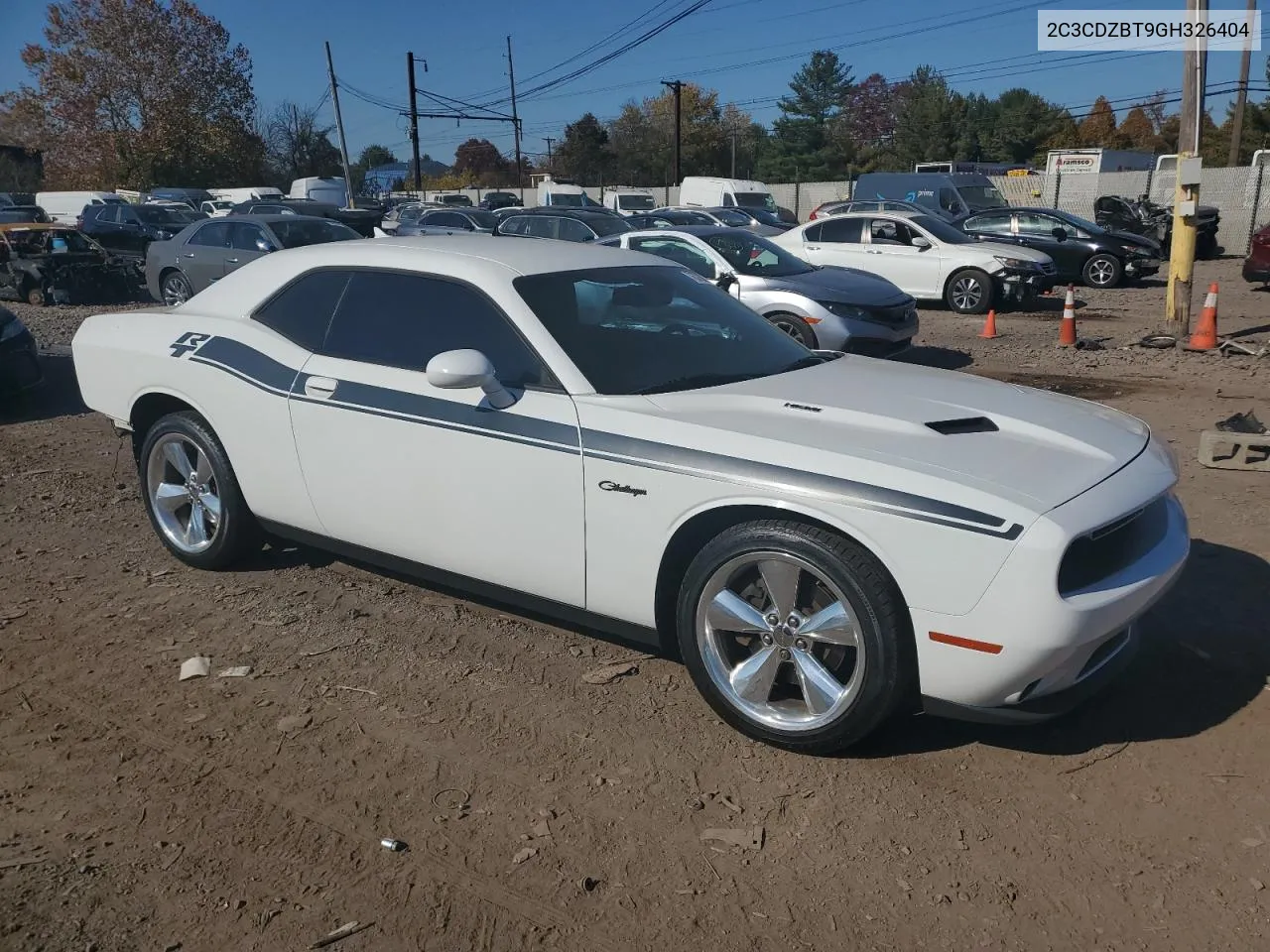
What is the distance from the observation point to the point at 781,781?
326cm

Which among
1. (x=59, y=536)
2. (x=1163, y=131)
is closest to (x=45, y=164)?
(x=59, y=536)

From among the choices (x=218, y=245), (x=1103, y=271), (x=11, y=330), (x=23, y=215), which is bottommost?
(x=1103, y=271)

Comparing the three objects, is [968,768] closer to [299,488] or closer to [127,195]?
[299,488]

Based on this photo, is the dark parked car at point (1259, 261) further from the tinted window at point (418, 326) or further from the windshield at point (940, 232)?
the tinted window at point (418, 326)

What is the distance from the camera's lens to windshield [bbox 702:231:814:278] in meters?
10.9

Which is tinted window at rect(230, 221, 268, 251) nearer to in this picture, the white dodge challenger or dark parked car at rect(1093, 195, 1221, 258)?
the white dodge challenger

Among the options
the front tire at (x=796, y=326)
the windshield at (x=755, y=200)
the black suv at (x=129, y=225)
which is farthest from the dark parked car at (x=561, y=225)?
the windshield at (x=755, y=200)

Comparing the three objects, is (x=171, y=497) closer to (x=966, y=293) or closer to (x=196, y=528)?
(x=196, y=528)

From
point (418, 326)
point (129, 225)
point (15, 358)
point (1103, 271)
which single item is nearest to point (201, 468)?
point (418, 326)

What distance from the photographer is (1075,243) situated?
19.4m

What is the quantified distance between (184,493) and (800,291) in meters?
6.79

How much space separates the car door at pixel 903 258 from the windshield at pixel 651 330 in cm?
1131

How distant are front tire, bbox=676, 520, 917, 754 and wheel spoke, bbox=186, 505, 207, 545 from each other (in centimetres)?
275

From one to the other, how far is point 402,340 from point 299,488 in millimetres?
836
